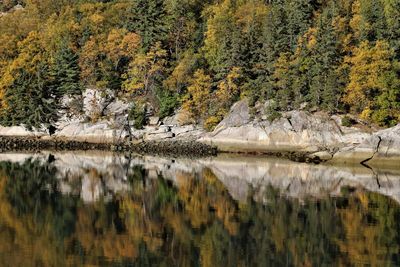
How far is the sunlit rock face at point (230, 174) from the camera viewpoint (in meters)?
46.4

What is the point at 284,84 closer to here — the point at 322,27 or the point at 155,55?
the point at 322,27

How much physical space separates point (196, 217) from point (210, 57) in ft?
232

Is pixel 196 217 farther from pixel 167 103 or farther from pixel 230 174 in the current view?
pixel 167 103

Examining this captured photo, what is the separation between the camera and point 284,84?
3351 inches

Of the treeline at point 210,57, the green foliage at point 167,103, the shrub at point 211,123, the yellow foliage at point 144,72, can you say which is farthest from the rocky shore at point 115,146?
the yellow foliage at point 144,72

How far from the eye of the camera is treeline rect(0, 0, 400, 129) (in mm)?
80438

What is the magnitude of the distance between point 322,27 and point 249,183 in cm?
4455

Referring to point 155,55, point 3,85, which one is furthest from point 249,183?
point 3,85

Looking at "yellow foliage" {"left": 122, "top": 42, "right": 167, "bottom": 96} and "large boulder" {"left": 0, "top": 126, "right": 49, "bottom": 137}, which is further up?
"yellow foliage" {"left": 122, "top": 42, "right": 167, "bottom": 96}

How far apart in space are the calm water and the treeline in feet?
75.2

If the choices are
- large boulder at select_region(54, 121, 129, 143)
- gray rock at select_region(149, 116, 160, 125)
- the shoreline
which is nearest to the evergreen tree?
the shoreline

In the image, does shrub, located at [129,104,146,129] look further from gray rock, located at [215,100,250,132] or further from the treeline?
gray rock, located at [215,100,250,132]

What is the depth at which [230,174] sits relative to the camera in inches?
2269

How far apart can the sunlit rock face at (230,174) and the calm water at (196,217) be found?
0.35 feet
